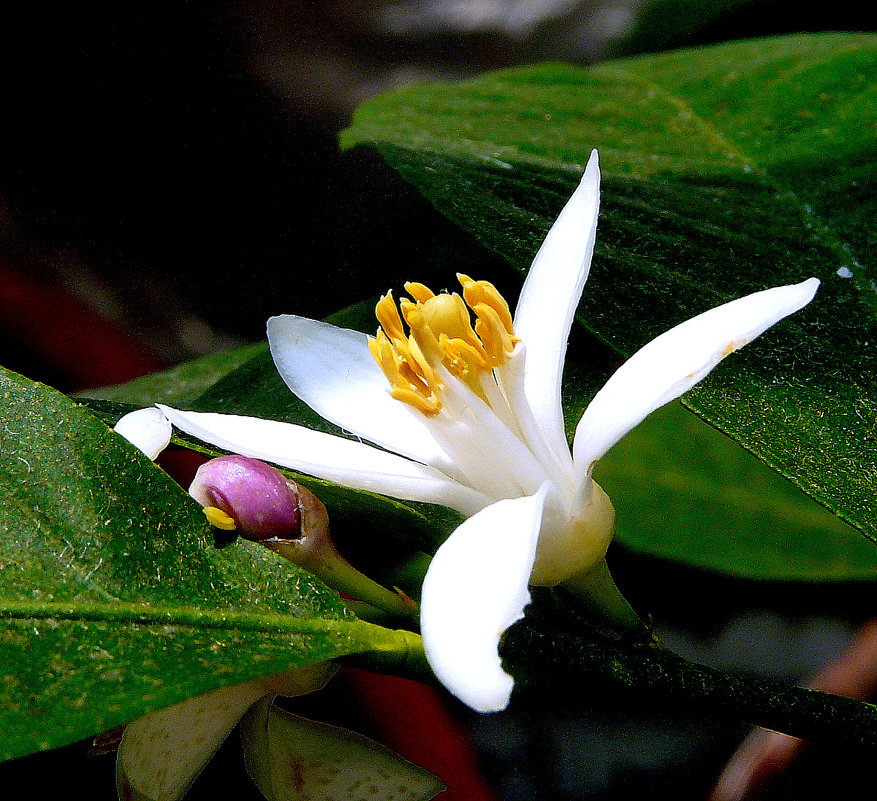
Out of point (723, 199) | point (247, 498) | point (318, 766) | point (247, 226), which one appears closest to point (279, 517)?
point (247, 498)

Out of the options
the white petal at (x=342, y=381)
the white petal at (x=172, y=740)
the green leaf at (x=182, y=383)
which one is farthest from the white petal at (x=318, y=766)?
the green leaf at (x=182, y=383)

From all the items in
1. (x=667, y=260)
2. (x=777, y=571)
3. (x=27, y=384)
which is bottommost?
(x=777, y=571)

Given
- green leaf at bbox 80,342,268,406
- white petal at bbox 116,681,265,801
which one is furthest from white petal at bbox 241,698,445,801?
green leaf at bbox 80,342,268,406

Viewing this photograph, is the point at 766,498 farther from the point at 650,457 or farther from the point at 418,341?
the point at 418,341

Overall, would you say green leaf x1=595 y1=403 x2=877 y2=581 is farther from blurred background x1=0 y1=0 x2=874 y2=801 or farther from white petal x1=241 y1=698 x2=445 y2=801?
white petal x1=241 y1=698 x2=445 y2=801

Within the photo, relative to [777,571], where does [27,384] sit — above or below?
above

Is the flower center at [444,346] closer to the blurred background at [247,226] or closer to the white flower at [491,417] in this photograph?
the white flower at [491,417]

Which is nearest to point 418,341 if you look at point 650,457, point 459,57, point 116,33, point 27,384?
point 27,384

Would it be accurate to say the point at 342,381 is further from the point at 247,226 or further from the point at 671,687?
the point at 247,226
